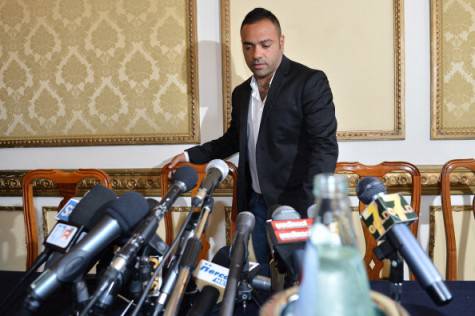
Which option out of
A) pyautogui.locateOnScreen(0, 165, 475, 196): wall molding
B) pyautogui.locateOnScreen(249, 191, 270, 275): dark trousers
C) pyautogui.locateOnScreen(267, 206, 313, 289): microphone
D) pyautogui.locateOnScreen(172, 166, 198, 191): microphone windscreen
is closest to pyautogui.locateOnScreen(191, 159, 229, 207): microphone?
pyautogui.locateOnScreen(172, 166, 198, 191): microphone windscreen

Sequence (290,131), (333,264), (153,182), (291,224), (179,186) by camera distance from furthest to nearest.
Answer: (153,182)
(290,131)
(179,186)
(291,224)
(333,264)

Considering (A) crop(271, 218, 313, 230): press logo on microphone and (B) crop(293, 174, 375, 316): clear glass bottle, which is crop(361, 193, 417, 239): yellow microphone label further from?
(B) crop(293, 174, 375, 316): clear glass bottle

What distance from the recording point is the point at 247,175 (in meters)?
2.13

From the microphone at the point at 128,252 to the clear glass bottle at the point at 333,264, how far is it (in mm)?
329

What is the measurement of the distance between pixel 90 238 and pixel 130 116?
→ 77.3 inches

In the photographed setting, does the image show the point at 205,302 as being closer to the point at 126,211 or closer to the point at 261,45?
the point at 126,211

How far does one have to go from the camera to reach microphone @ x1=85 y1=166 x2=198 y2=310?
696 millimetres

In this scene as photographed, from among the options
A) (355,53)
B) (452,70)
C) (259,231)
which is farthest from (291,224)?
(452,70)

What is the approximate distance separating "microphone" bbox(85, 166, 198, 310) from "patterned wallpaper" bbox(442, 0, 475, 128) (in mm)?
1926

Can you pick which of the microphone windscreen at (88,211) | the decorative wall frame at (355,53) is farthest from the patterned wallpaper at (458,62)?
the microphone windscreen at (88,211)

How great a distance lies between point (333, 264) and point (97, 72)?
2.48 meters

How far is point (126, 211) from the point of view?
32.8 inches

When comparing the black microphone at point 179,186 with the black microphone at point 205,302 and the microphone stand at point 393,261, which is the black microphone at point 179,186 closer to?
the black microphone at point 205,302

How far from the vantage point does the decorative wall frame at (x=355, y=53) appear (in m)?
2.38
